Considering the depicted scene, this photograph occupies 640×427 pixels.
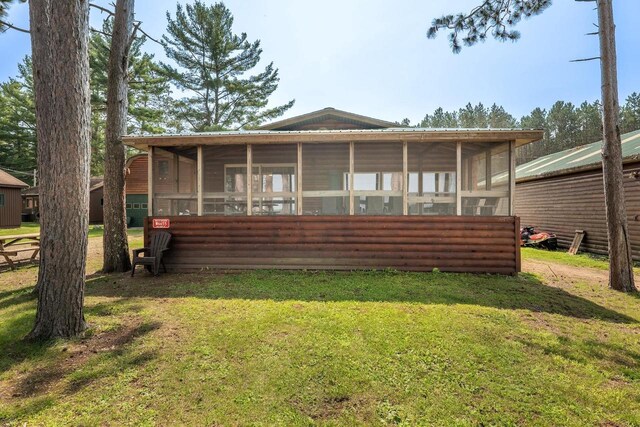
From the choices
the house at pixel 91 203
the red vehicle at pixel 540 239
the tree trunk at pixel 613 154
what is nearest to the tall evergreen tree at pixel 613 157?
the tree trunk at pixel 613 154

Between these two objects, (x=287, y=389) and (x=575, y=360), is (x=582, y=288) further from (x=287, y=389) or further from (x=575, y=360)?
(x=287, y=389)

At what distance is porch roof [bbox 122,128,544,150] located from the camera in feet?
18.9

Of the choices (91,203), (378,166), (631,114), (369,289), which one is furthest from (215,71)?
(631,114)

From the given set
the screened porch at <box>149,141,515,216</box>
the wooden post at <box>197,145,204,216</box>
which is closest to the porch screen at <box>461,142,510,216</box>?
the screened porch at <box>149,141,515,216</box>

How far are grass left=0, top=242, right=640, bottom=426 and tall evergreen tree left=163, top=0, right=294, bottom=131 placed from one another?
709 inches

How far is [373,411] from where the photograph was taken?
2002 millimetres

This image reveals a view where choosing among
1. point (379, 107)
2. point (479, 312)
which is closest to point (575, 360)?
point (479, 312)

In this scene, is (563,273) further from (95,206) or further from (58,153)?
(95,206)

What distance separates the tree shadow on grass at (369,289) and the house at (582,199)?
507 centimetres

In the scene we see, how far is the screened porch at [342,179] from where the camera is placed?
6.18 meters

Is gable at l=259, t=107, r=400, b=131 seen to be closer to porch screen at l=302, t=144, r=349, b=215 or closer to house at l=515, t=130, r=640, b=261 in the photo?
porch screen at l=302, t=144, r=349, b=215

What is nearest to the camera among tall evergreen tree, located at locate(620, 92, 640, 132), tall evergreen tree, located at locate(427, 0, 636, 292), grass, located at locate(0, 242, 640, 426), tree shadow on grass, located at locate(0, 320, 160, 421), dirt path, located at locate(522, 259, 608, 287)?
grass, located at locate(0, 242, 640, 426)

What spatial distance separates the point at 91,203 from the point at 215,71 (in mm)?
13866

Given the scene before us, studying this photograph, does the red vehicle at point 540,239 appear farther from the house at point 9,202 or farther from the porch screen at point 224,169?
the house at point 9,202
